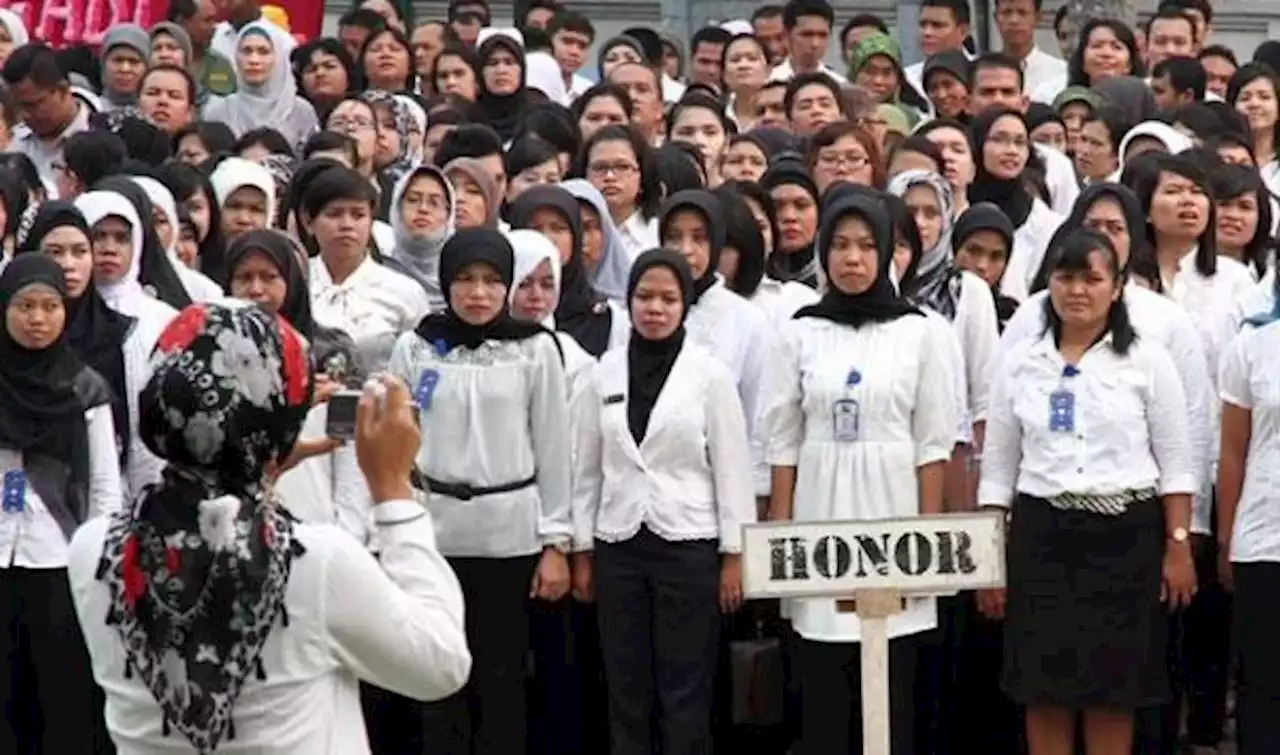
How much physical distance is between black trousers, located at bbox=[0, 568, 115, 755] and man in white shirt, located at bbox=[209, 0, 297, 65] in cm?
523

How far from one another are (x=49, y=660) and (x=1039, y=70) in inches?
270

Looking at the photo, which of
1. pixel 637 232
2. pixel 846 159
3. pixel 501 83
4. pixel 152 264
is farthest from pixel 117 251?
pixel 501 83

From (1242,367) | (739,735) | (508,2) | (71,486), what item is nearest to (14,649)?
(71,486)

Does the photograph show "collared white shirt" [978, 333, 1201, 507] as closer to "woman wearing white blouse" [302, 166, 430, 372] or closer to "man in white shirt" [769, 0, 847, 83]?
"woman wearing white blouse" [302, 166, 430, 372]

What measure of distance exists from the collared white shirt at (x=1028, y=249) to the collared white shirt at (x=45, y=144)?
3.45 m

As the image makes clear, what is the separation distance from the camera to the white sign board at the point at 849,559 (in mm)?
7500

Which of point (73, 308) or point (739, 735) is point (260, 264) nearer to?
point (73, 308)

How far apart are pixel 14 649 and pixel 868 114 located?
463 cm

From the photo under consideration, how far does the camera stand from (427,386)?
9336mm

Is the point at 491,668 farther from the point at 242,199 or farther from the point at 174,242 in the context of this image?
the point at 242,199

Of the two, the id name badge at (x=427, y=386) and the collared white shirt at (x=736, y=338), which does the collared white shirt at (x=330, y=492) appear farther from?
the collared white shirt at (x=736, y=338)

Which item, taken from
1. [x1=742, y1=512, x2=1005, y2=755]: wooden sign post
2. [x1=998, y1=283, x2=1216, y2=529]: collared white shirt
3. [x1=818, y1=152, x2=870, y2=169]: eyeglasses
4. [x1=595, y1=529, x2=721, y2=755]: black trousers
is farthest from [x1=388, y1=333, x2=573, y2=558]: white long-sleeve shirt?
[x1=818, y1=152, x2=870, y2=169]: eyeglasses

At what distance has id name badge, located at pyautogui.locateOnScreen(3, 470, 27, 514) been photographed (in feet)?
29.5

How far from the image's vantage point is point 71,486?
9.02m
